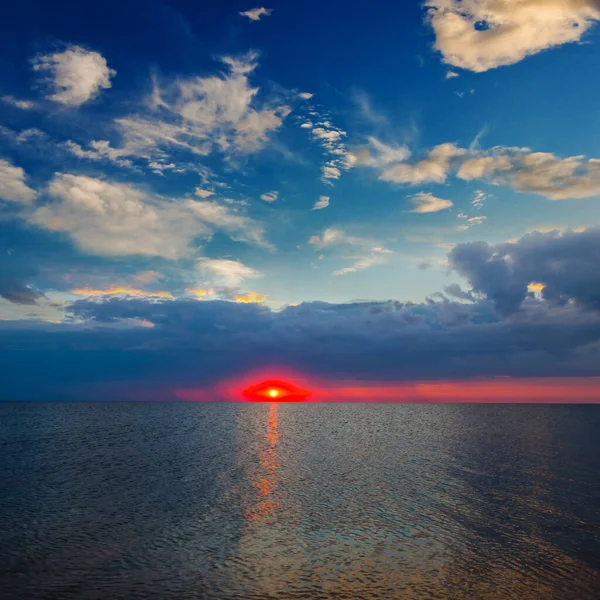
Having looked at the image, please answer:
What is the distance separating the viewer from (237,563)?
26172mm

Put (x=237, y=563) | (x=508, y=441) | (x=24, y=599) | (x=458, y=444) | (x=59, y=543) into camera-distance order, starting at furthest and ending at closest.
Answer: (x=508, y=441)
(x=458, y=444)
(x=59, y=543)
(x=237, y=563)
(x=24, y=599)

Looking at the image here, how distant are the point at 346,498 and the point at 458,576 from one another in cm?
1928

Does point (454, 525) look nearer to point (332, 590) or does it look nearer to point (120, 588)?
point (332, 590)

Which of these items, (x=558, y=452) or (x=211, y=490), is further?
(x=558, y=452)

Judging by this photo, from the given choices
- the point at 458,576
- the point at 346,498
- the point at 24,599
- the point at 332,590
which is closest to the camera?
the point at 24,599

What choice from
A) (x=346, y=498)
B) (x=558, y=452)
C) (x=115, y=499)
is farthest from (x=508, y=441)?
(x=115, y=499)

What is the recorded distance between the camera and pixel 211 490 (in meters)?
47.8

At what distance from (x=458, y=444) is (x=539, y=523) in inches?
2595

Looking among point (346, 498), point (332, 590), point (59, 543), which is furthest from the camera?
point (346, 498)

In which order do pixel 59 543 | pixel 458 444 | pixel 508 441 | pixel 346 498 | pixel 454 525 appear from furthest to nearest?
pixel 508 441, pixel 458 444, pixel 346 498, pixel 454 525, pixel 59 543

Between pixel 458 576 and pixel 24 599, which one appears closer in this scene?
pixel 24 599

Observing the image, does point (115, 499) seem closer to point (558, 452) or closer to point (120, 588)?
point (120, 588)

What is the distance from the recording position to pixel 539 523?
116ft

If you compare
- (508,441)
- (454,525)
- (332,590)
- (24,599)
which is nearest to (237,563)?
(332,590)
